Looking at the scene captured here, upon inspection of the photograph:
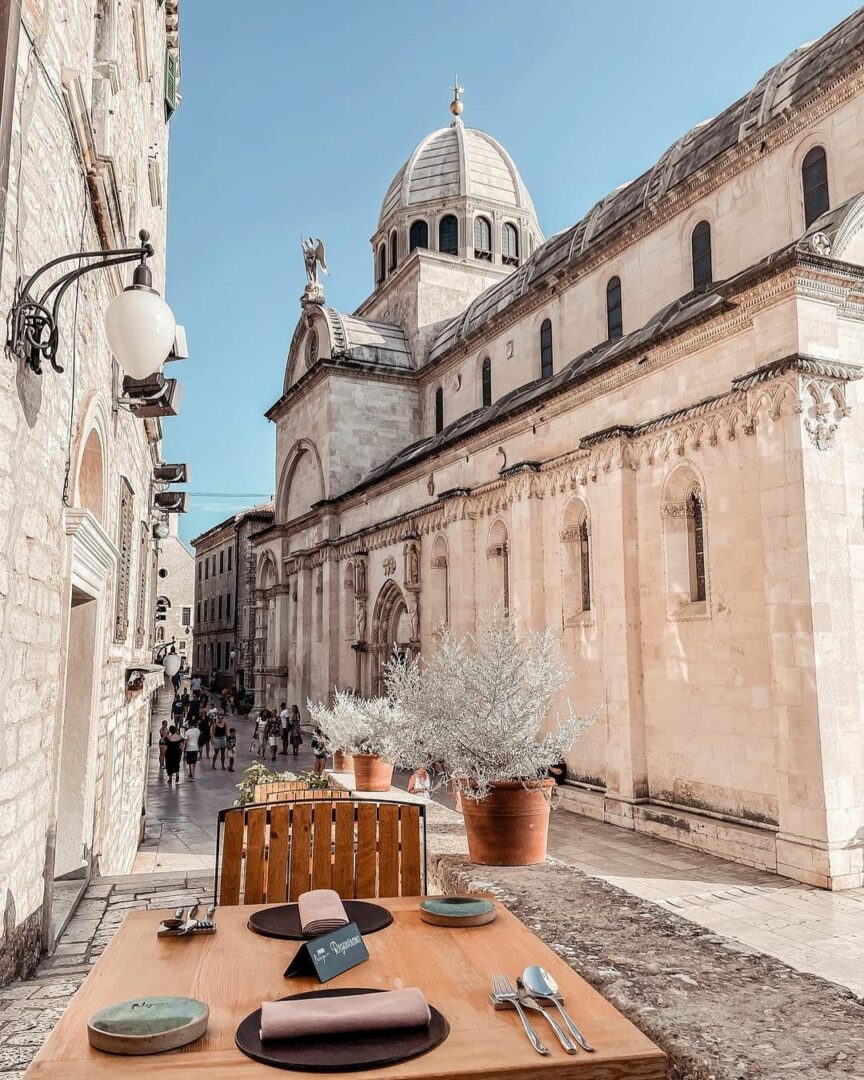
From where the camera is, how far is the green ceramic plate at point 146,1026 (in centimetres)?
188

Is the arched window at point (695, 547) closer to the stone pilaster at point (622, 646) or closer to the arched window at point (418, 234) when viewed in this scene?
the stone pilaster at point (622, 646)

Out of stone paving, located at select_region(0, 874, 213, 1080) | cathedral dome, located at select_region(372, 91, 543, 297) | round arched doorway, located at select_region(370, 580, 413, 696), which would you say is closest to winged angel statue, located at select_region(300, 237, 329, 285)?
cathedral dome, located at select_region(372, 91, 543, 297)

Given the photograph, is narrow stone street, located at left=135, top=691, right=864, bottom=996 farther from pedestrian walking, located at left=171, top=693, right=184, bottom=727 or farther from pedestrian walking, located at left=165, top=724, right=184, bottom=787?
pedestrian walking, located at left=171, top=693, right=184, bottom=727

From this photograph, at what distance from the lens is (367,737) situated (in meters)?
12.3

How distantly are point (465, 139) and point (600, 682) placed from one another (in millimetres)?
27433

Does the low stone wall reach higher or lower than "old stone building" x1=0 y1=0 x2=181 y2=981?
lower

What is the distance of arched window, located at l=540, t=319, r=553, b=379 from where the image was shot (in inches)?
836

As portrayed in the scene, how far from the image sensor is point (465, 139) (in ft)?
110

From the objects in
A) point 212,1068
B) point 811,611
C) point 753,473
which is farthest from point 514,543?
point 212,1068

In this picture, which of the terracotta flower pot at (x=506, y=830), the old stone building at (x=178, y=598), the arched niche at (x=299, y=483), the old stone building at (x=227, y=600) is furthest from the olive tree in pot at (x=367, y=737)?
the old stone building at (x=178, y=598)

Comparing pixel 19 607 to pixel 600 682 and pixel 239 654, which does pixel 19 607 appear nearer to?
pixel 600 682

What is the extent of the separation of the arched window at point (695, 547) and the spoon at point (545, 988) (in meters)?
10.3

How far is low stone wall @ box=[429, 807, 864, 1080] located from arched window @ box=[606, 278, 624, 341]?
16244mm

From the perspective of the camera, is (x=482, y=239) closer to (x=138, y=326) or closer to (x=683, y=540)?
(x=683, y=540)
